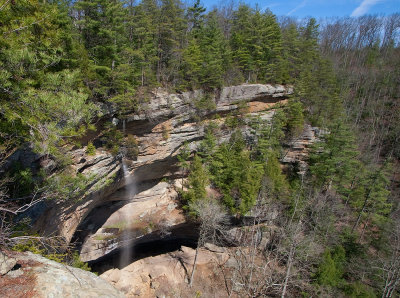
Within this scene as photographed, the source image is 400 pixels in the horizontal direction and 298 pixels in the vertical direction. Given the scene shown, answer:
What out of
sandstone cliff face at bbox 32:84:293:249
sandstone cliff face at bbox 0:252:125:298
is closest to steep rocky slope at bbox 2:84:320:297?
sandstone cliff face at bbox 32:84:293:249

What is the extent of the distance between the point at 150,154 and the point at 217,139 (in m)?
7.57

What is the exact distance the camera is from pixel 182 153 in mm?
21984

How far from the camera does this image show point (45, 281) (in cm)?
466

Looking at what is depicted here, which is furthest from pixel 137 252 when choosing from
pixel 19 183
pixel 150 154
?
pixel 19 183

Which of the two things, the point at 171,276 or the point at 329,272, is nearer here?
the point at 329,272

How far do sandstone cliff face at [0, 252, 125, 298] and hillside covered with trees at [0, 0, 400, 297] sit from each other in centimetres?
91

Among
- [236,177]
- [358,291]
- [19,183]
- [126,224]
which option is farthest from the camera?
[126,224]

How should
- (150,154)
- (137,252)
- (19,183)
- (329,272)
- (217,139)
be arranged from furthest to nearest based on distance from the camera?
(217,139) → (137,252) → (150,154) → (329,272) → (19,183)

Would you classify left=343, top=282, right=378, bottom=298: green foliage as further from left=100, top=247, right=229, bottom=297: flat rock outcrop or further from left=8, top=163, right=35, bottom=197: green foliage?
left=8, top=163, right=35, bottom=197: green foliage

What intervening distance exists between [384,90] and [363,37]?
97.6 ft

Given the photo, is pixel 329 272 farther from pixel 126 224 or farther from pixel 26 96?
pixel 26 96

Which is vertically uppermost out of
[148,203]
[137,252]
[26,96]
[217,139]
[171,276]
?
[26,96]

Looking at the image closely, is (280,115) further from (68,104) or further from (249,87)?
(68,104)

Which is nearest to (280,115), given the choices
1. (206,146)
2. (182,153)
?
(206,146)
